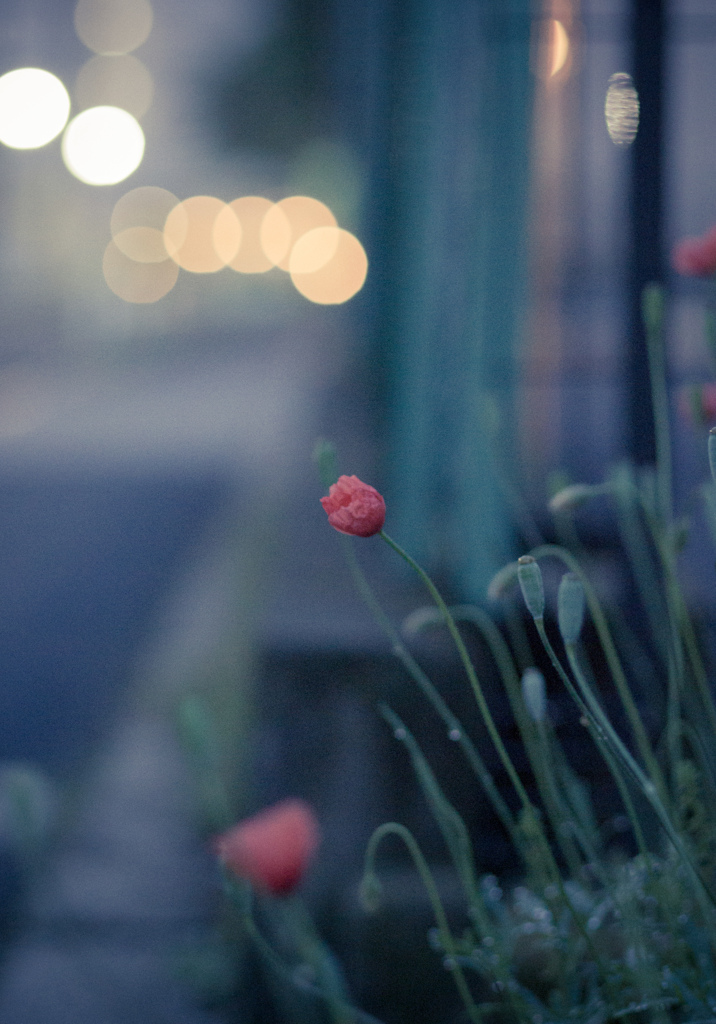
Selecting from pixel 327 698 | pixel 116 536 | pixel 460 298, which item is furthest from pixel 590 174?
pixel 116 536

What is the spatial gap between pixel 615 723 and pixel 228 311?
23018 millimetres

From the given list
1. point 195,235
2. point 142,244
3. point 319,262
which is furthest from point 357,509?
point 195,235

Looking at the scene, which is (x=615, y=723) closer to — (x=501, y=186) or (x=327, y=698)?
(x=327, y=698)

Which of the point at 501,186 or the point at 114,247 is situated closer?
the point at 501,186

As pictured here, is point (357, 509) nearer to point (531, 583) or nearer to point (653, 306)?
point (531, 583)

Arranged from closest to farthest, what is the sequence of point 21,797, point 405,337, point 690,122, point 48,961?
point 21,797
point 48,961
point 690,122
point 405,337

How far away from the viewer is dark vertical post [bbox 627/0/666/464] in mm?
1694

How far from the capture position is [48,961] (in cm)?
138

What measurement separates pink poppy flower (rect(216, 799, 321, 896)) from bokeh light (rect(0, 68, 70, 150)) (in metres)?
7.05

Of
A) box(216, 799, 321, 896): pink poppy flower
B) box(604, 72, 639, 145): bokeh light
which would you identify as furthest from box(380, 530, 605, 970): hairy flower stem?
box(604, 72, 639, 145): bokeh light

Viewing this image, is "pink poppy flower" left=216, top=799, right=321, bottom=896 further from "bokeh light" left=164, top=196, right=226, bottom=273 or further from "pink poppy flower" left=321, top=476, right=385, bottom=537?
"bokeh light" left=164, top=196, right=226, bottom=273

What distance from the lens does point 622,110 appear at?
1.40 metres

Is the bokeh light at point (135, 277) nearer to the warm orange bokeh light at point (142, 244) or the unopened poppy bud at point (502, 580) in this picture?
the warm orange bokeh light at point (142, 244)

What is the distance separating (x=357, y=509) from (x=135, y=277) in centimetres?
2441
